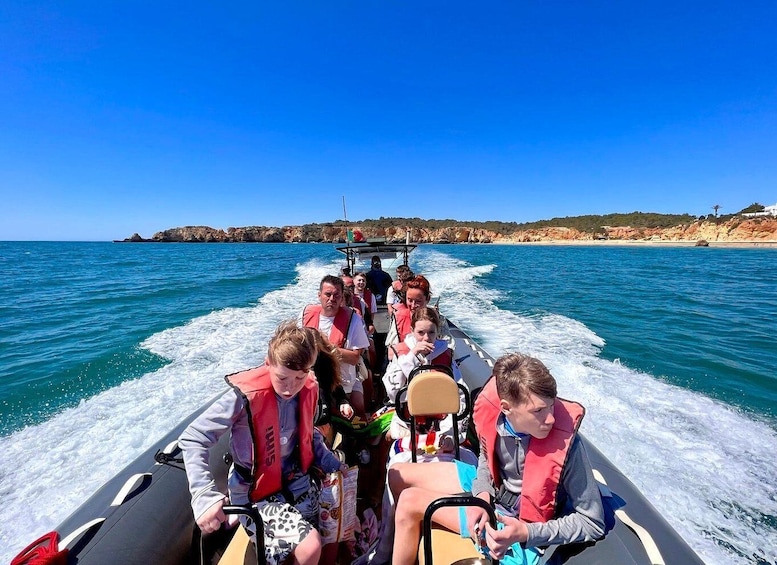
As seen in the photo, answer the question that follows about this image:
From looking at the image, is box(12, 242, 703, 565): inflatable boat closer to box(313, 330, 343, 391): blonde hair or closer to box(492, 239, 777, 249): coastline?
box(313, 330, 343, 391): blonde hair

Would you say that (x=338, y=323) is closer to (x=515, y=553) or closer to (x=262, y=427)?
(x=262, y=427)

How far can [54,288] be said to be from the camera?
1509 centimetres

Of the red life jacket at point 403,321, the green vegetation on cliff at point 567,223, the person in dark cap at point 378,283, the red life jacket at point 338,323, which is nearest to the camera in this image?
the red life jacket at point 338,323

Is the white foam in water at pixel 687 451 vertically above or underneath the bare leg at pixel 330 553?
underneath

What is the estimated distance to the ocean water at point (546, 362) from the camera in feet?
9.87

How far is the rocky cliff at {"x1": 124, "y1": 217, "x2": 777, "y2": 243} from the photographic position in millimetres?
55844

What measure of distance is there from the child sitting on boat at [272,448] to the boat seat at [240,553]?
53 millimetres

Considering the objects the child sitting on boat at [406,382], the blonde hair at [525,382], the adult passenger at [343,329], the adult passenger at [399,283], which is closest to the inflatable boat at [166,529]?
the blonde hair at [525,382]

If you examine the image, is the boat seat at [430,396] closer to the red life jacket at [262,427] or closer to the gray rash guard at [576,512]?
the gray rash guard at [576,512]

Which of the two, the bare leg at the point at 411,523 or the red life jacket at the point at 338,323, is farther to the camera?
the red life jacket at the point at 338,323

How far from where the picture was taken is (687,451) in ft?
12.0

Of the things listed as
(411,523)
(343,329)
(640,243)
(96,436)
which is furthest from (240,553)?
(640,243)

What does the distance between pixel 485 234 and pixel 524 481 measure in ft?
308

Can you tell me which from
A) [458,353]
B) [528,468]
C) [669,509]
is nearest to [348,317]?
[458,353]
